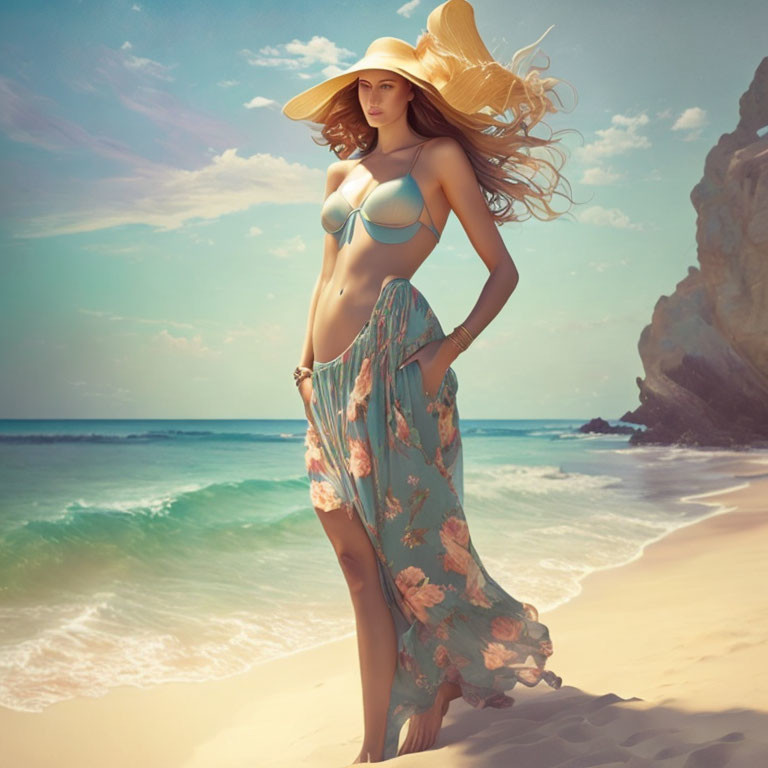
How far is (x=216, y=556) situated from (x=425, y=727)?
5.27 metres

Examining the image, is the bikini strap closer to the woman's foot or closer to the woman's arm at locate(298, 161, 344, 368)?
the woman's arm at locate(298, 161, 344, 368)

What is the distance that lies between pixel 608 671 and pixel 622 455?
14806mm

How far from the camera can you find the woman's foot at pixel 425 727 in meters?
2.15

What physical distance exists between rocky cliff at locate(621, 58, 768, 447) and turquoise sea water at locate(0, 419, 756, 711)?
1679mm

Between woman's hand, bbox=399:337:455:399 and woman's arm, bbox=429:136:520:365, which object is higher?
woman's arm, bbox=429:136:520:365

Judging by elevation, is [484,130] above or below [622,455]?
above

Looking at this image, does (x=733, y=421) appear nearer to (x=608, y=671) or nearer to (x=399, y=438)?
(x=608, y=671)

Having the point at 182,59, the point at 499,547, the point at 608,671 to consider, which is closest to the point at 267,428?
the point at 182,59

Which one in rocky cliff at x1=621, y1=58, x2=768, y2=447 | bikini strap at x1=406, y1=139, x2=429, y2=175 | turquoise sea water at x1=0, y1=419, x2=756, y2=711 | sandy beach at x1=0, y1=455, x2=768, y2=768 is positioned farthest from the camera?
rocky cliff at x1=621, y1=58, x2=768, y2=447

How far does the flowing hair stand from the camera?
7.48 ft

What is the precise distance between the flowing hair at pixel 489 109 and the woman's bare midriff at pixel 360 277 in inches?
12.5

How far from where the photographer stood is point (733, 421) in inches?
654

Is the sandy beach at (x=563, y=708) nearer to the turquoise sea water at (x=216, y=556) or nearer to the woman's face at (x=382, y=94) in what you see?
the turquoise sea water at (x=216, y=556)

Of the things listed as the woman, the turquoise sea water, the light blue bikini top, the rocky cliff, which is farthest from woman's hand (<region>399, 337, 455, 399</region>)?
the rocky cliff
